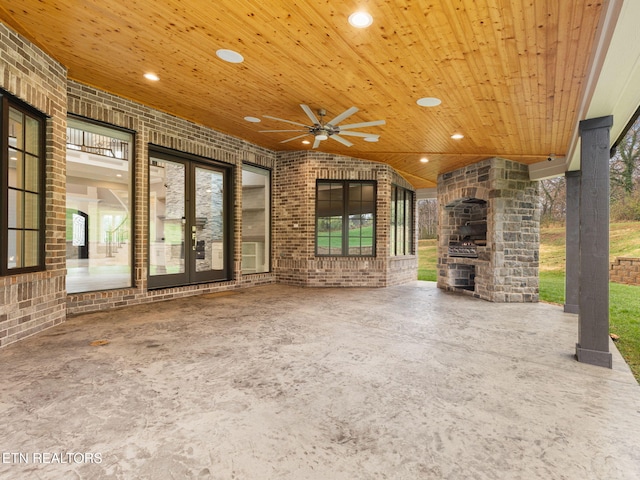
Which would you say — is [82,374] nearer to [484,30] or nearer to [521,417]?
[521,417]

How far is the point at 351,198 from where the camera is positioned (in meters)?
7.79

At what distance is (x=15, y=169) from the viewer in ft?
11.2

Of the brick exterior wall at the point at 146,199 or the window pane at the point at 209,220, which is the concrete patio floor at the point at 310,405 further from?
the window pane at the point at 209,220

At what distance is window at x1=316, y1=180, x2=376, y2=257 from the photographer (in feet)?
25.1

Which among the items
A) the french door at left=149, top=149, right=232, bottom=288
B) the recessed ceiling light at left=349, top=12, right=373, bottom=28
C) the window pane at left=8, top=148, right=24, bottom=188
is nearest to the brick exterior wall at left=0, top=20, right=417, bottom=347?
the french door at left=149, top=149, right=232, bottom=288

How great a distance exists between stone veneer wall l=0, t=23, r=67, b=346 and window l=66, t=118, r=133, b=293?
34.7 inches

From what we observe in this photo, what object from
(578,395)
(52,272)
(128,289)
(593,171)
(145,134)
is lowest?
(578,395)

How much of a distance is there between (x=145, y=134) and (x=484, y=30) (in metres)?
4.81

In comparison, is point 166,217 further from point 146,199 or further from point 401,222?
point 401,222

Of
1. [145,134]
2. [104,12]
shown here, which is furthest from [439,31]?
[145,134]

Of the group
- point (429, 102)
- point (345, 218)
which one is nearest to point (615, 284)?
point (345, 218)

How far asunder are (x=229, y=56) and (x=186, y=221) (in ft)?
11.1

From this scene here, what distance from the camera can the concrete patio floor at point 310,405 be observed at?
1.58m

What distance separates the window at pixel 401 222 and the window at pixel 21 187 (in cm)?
660
